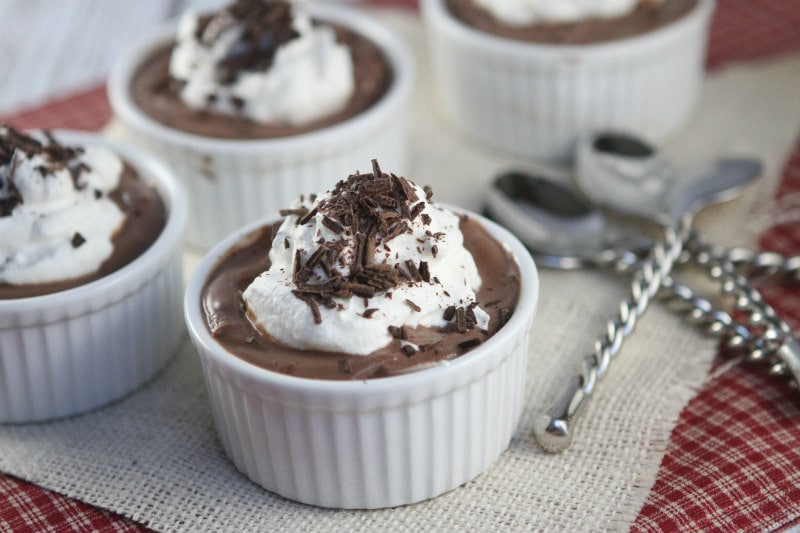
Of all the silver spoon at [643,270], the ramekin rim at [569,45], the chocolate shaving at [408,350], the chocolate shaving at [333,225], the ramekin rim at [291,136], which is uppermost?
the chocolate shaving at [333,225]

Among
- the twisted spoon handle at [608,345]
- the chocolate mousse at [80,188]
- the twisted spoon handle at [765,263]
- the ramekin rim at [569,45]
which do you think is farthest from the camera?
the ramekin rim at [569,45]

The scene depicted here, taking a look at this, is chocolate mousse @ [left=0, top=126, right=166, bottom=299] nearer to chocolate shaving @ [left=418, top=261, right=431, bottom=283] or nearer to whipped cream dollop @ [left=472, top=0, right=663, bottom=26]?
chocolate shaving @ [left=418, top=261, right=431, bottom=283]

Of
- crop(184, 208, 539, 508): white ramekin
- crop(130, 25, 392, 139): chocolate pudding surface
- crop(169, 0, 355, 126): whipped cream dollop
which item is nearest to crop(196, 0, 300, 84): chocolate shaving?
crop(169, 0, 355, 126): whipped cream dollop

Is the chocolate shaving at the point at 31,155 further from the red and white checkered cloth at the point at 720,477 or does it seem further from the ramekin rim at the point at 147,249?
the red and white checkered cloth at the point at 720,477

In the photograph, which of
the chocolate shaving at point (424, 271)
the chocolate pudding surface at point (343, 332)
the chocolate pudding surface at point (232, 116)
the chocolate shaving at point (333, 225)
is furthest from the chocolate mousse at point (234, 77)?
the chocolate shaving at point (424, 271)

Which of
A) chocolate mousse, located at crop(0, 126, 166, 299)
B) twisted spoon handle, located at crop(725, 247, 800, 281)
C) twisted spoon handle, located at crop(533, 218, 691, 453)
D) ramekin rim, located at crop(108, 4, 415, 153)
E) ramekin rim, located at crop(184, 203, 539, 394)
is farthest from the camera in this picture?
ramekin rim, located at crop(108, 4, 415, 153)

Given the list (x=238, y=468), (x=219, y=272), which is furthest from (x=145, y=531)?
(x=219, y=272)

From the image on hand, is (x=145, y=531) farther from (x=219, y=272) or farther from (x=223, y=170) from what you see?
(x=223, y=170)
